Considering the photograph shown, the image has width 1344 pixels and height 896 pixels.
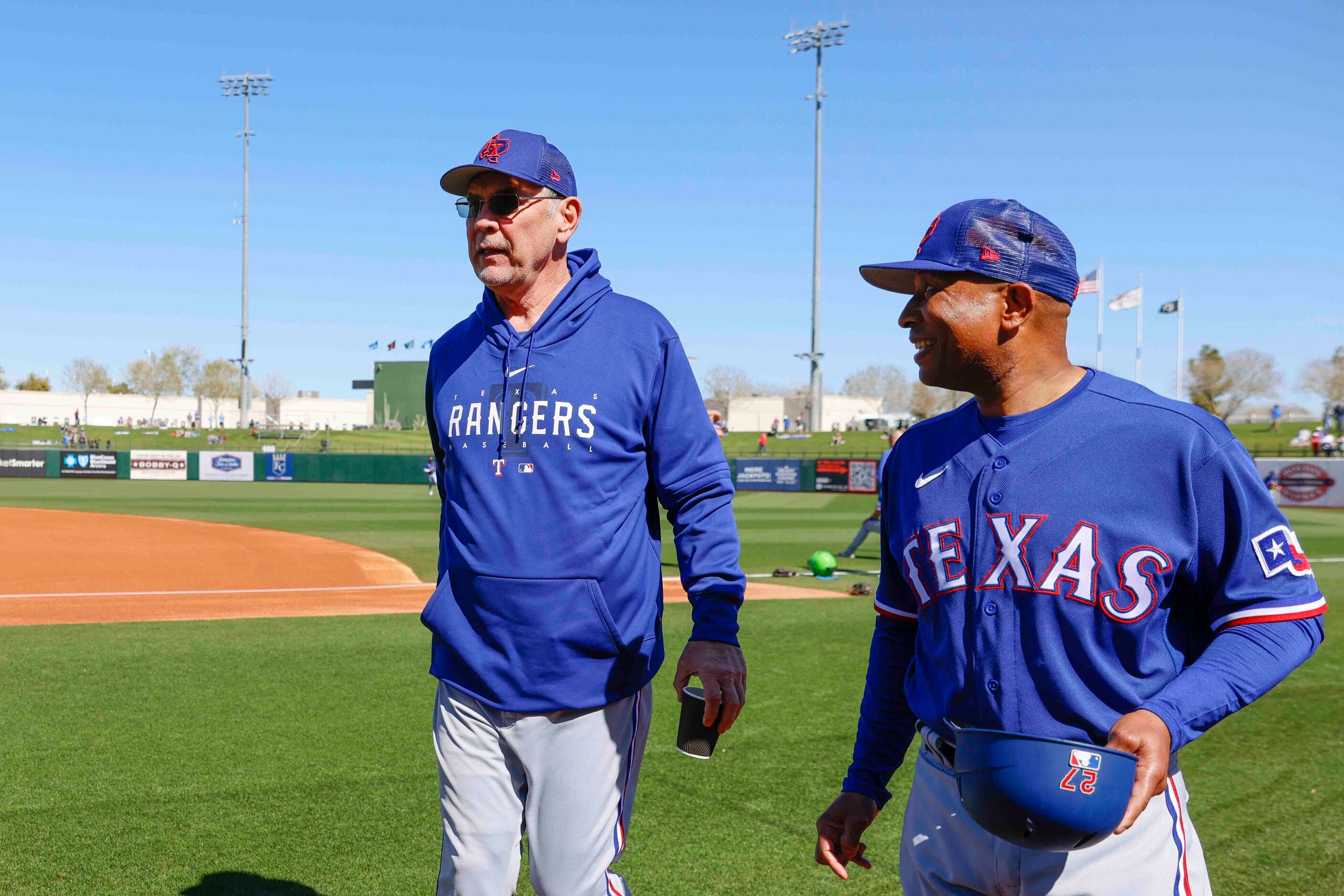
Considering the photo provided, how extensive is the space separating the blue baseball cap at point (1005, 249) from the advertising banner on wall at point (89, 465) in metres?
45.8

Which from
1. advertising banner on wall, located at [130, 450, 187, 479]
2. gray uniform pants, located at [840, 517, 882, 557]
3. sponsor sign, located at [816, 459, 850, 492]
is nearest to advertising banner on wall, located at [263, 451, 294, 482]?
advertising banner on wall, located at [130, 450, 187, 479]

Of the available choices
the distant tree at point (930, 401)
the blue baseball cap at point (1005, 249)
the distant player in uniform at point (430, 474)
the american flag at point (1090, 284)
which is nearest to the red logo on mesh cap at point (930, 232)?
the blue baseball cap at point (1005, 249)

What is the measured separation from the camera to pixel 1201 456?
1.85 metres

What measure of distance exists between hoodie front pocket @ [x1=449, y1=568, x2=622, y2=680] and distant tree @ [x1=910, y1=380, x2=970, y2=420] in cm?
8368

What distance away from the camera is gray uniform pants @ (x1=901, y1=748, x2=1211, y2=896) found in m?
1.84

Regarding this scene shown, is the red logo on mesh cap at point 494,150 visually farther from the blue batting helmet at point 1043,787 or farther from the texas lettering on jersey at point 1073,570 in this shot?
the blue batting helmet at point 1043,787

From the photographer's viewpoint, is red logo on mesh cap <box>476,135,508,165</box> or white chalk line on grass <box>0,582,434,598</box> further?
white chalk line on grass <box>0,582,434,598</box>

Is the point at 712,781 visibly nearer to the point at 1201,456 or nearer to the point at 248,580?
the point at 1201,456

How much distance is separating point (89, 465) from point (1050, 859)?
152 ft

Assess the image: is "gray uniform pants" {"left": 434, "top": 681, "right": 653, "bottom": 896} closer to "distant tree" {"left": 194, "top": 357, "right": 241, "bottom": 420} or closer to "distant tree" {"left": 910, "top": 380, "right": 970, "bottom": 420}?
"distant tree" {"left": 910, "top": 380, "right": 970, "bottom": 420}

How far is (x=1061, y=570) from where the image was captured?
1.88 meters

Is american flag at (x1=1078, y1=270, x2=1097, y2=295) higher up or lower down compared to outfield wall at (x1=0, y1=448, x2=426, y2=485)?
higher up

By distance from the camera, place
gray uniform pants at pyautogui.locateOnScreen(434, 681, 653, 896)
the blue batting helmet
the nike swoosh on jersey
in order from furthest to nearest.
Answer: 1. gray uniform pants at pyautogui.locateOnScreen(434, 681, 653, 896)
2. the nike swoosh on jersey
3. the blue batting helmet

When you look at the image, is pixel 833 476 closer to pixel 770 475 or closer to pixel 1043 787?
pixel 770 475
